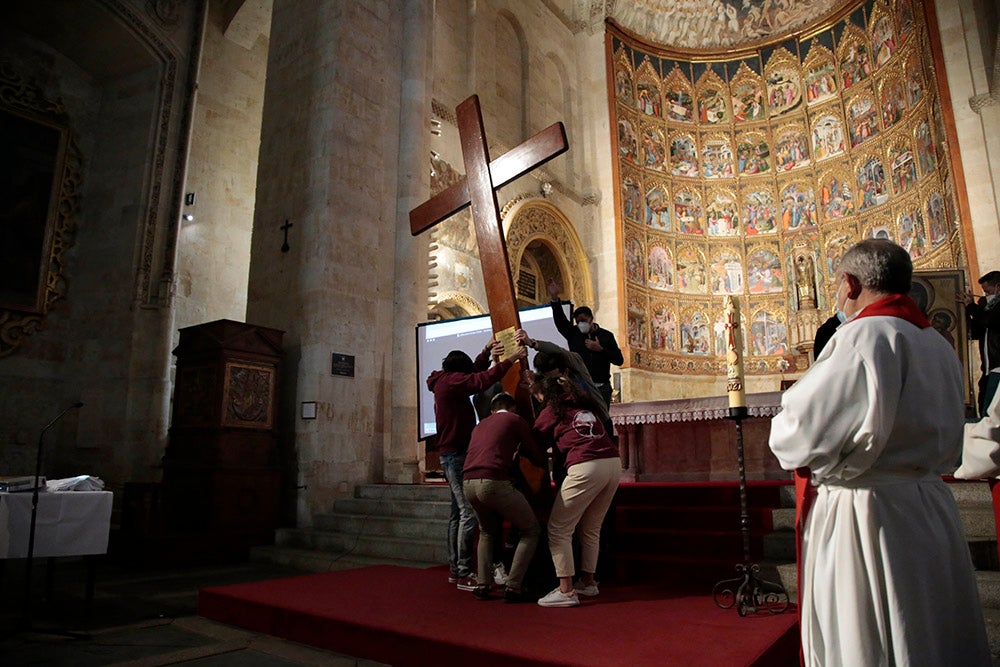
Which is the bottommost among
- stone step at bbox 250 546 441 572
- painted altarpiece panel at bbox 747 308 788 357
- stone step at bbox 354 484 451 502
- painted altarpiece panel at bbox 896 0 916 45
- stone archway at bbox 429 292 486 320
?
stone step at bbox 250 546 441 572

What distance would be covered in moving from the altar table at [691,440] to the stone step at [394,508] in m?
2.24

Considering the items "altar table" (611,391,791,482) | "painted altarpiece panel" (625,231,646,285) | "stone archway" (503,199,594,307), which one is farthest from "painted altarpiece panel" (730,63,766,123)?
"altar table" (611,391,791,482)

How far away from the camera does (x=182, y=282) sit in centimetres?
1040

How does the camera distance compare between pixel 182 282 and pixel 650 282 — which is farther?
pixel 650 282

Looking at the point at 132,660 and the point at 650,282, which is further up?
the point at 650,282

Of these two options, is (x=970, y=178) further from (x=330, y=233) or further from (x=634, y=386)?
(x=330, y=233)

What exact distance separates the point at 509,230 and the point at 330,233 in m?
5.99

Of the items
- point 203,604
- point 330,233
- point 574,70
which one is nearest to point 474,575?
point 203,604

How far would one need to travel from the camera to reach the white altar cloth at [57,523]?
4.05 meters

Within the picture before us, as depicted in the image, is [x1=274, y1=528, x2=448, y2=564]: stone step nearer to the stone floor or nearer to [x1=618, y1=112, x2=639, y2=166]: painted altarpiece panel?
the stone floor

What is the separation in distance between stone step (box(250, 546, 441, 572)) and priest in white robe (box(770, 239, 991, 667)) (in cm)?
408

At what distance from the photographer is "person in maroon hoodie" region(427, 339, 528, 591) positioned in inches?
178

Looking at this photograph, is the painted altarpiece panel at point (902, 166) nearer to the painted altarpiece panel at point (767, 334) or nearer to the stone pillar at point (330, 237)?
the painted altarpiece panel at point (767, 334)

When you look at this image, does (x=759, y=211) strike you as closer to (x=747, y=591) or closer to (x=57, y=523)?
(x=747, y=591)
